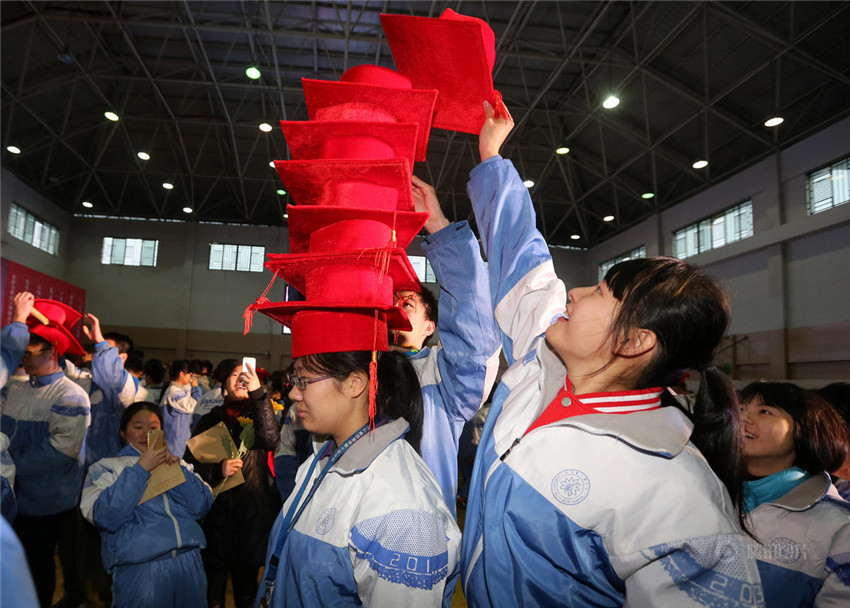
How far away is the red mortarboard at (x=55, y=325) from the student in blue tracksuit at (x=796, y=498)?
3.62 metres

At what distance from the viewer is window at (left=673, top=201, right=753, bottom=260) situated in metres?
11.6

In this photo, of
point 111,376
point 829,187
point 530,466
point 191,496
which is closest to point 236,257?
point 111,376

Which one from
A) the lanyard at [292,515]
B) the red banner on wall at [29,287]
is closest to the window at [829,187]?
the lanyard at [292,515]

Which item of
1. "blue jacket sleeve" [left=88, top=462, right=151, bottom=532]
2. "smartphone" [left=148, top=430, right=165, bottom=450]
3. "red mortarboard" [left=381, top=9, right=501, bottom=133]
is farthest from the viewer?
"smartphone" [left=148, top=430, right=165, bottom=450]

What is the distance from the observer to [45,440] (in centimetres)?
333

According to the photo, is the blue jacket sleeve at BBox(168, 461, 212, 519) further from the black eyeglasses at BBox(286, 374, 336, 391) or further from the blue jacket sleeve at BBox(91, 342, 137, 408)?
the blue jacket sleeve at BBox(91, 342, 137, 408)

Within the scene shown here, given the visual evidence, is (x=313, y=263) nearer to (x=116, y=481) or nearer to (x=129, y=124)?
(x=116, y=481)

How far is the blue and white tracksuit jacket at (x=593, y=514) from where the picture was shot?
2.64 ft

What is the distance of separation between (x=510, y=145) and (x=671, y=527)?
1268cm

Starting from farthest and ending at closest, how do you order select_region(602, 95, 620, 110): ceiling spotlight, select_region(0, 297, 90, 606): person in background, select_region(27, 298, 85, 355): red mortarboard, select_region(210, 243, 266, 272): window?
1. select_region(210, 243, 266, 272): window
2. select_region(602, 95, 620, 110): ceiling spotlight
3. select_region(27, 298, 85, 355): red mortarboard
4. select_region(0, 297, 90, 606): person in background

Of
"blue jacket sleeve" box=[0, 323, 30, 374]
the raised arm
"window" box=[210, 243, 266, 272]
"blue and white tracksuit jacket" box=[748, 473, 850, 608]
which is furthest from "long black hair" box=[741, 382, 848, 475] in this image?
"window" box=[210, 243, 266, 272]

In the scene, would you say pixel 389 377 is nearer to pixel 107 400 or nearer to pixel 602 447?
pixel 602 447

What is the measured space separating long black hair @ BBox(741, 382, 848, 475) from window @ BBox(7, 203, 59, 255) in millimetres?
15327

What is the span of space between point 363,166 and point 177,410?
3.59m
